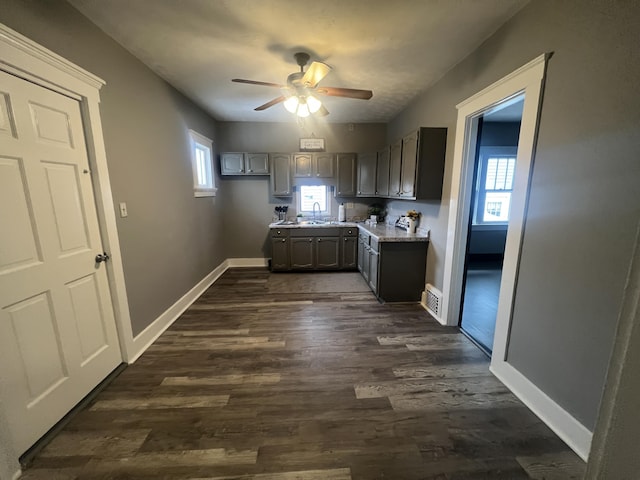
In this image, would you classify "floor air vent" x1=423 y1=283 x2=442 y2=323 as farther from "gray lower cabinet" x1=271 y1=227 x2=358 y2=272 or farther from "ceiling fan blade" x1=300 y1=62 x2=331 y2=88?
"ceiling fan blade" x1=300 y1=62 x2=331 y2=88

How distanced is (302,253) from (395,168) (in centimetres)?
212

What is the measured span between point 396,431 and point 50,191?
8.70ft

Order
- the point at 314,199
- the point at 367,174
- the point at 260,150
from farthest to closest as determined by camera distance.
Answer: the point at 314,199 → the point at 260,150 → the point at 367,174

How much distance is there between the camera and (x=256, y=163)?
4.58 meters

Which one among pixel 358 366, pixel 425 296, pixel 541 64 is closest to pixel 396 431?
pixel 358 366

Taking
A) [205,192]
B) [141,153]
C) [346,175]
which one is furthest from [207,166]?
[346,175]

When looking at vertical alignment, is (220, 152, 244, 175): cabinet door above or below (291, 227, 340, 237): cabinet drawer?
above

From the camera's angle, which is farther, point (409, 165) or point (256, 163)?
point (256, 163)

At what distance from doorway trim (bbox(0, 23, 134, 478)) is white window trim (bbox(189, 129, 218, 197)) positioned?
161cm

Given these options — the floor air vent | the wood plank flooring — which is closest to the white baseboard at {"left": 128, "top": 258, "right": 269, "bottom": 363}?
the wood plank flooring

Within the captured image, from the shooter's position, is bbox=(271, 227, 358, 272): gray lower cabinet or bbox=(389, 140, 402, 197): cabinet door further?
bbox=(271, 227, 358, 272): gray lower cabinet

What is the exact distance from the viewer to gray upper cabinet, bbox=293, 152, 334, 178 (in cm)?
456

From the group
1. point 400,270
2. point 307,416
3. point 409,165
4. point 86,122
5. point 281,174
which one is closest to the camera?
point 307,416

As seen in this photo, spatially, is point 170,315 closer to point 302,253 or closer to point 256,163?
point 302,253
